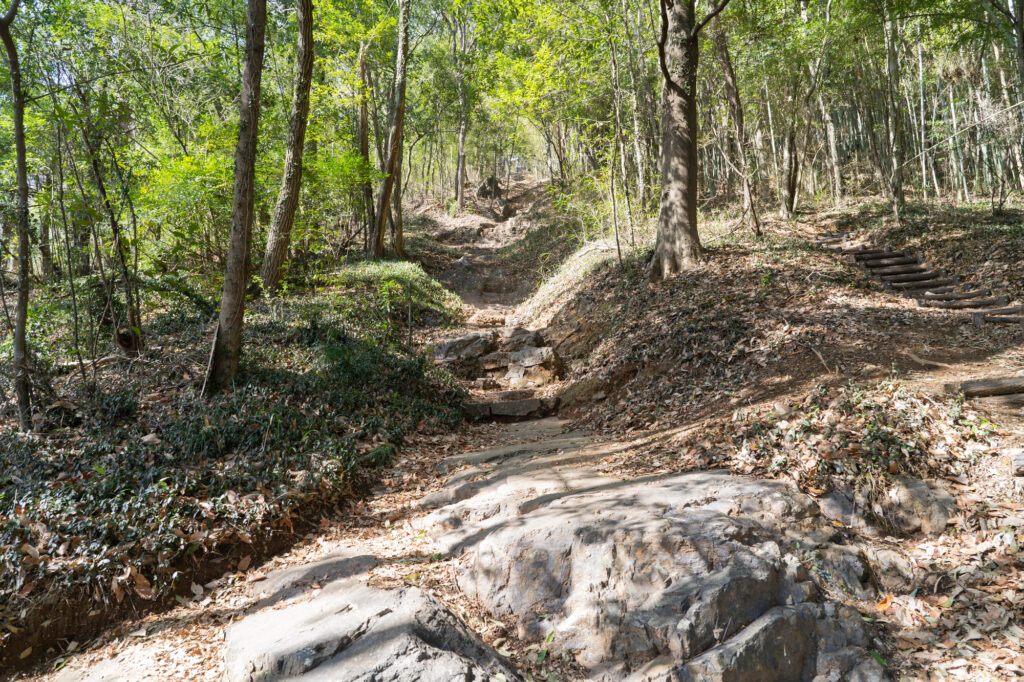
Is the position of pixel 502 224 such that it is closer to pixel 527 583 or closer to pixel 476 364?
pixel 476 364

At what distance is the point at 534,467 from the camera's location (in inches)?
230

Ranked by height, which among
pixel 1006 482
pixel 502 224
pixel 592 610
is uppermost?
pixel 502 224

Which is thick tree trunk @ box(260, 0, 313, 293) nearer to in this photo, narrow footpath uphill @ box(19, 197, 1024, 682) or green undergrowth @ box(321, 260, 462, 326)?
green undergrowth @ box(321, 260, 462, 326)

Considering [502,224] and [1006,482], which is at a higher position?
[502,224]

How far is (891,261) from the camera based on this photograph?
12023 millimetres

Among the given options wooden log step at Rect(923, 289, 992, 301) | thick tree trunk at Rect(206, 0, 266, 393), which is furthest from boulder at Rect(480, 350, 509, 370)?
wooden log step at Rect(923, 289, 992, 301)

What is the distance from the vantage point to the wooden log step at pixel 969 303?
9.25 metres

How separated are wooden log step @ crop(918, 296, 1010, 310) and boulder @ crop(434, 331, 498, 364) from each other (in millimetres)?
8212

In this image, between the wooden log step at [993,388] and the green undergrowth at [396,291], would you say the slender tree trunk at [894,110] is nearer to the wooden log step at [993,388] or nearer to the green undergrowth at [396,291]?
the wooden log step at [993,388]

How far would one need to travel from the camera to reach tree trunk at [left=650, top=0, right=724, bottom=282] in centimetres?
1032

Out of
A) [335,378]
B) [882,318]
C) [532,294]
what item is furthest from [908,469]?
[532,294]

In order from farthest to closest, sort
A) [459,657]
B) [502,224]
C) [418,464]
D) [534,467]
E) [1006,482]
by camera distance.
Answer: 1. [502,224]
2. [418,464]
3. [534,467]
4. [1006,482]
5. [459,657]

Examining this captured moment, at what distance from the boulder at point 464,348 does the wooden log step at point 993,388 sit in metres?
7.77

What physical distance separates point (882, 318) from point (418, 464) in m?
7.22
